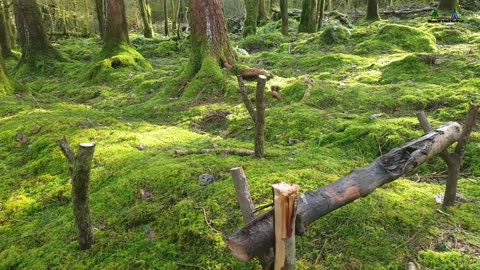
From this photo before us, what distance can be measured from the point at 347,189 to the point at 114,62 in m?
10.9

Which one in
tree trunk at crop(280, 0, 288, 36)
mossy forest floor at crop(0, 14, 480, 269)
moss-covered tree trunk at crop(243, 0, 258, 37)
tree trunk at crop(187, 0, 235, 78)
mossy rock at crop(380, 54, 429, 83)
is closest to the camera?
mossy forest floor at crop(0, 14, 480, 269)

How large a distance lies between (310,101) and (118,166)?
3.83 m

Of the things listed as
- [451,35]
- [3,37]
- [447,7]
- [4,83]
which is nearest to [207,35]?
[4,83]

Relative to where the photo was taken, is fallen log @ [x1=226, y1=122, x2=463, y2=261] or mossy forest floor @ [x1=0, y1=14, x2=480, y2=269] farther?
mossy forest floor @ [x1=0, y1=14, x2=480, y2=269]

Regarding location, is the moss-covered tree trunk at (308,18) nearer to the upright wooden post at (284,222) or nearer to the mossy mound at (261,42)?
the mossy mound at (261,42)

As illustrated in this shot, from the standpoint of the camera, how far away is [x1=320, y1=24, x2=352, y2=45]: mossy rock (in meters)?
12.7

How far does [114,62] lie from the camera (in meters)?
→ 11.8

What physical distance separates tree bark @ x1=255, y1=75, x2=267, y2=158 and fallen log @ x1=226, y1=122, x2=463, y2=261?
4.64 ft

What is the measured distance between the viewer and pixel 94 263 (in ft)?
10.4

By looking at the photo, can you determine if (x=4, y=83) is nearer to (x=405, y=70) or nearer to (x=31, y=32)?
(x=31, y=32)

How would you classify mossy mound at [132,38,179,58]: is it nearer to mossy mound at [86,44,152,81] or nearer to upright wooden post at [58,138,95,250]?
mossy mound at [86,44,152,81]

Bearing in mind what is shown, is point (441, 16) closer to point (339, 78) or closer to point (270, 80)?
point (339, 78)

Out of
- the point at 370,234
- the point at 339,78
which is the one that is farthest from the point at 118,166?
the point at 339,78

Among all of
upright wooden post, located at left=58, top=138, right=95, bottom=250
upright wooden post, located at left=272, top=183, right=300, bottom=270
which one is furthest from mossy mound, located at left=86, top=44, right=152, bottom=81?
upright wooden post, located at left=272, top=183, right=300, bottom=270
